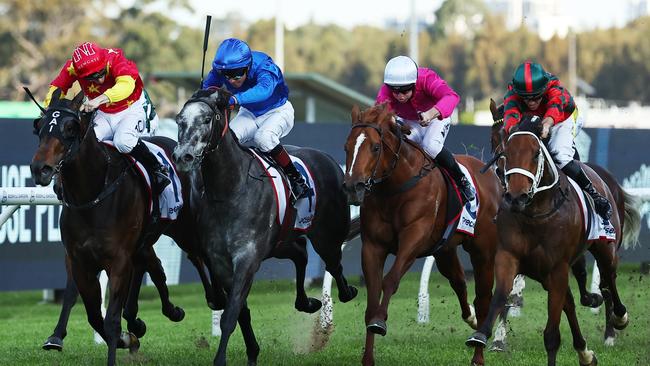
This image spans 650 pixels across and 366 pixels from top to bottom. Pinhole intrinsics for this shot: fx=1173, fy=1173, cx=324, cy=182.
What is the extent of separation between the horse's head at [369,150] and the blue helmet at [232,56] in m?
0.73

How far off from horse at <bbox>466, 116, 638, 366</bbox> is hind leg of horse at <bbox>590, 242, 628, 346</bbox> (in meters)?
0.74

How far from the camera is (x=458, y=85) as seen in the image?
63594mm

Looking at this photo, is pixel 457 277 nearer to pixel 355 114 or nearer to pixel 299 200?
pixel 299 200

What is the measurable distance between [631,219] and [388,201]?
8.68 ft

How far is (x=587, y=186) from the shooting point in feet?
24.1

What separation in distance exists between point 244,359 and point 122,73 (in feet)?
6.74

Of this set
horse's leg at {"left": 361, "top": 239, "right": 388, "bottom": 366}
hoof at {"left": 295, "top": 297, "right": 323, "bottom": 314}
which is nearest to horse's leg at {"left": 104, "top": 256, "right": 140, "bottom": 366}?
horse's leg at {"left": 361, "top": 239, "right": 388, "bottom": 366}

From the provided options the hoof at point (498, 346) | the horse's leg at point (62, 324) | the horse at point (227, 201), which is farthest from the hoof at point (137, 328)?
the hoof at point (498, 346)

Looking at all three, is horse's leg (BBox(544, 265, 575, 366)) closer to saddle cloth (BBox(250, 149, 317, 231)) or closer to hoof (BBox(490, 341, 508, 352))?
hoof (BBox(490, 341, 508, 352))

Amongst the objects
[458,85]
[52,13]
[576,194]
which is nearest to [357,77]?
[458,85]

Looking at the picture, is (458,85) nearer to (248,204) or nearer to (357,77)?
(357,77)

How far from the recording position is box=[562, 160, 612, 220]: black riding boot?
7297 millimetres

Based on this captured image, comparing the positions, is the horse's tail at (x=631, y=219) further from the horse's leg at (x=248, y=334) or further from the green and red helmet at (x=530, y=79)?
the horse's leg at (x=248, y=334)

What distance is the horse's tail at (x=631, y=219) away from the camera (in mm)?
8766
